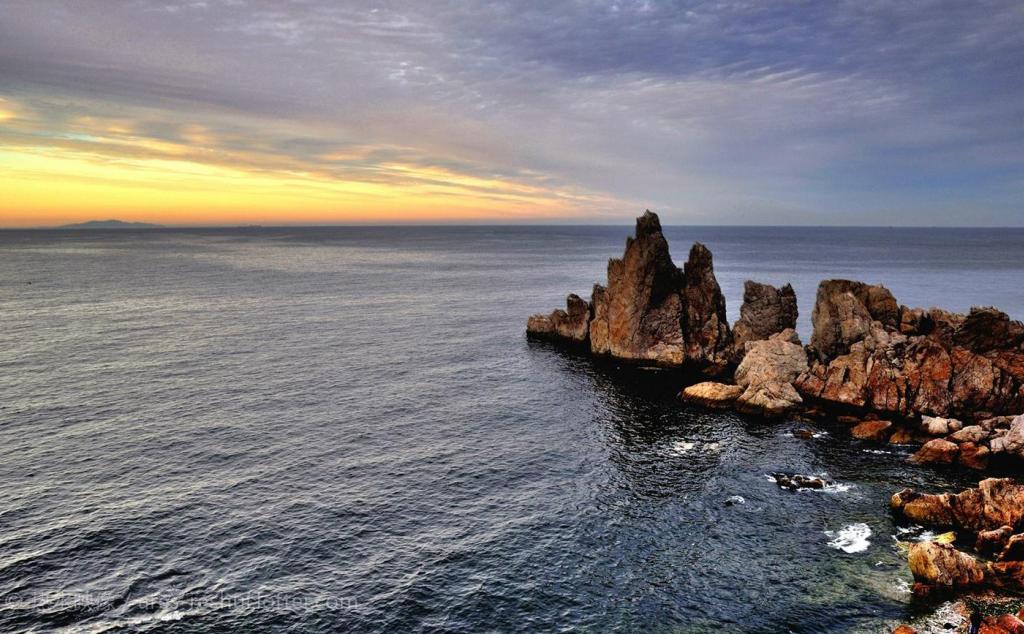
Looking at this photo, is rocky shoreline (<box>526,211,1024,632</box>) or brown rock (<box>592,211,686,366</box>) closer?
rocky shoreline (<box>526,211,1024,632</box>)

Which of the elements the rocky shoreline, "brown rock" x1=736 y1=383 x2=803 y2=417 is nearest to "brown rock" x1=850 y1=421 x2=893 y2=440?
the rocky shoreline

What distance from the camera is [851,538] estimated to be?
42.0m

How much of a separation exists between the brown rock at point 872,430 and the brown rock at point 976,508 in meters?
15.9

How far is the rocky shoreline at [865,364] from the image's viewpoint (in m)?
42.5

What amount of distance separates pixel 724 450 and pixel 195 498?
44.8 meters

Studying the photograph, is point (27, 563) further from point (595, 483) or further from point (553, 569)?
point (595, 483)

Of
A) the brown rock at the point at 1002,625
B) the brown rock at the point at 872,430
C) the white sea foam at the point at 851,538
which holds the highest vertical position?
the brown rock at the point at 872,430

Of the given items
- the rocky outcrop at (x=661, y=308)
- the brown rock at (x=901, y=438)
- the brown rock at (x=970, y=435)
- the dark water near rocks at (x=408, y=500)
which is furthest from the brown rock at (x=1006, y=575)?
the rocky outcrop at (x=661, y=308)

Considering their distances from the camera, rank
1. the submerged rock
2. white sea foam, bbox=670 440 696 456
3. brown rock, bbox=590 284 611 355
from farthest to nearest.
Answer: brown rock, bbox=590 284 611 355 → white sea foam, bbox=670 440 696 456 → the submerged rock

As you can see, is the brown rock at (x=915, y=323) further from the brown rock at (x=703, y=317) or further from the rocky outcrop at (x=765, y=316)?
the brown rock at (x=703, y=317)

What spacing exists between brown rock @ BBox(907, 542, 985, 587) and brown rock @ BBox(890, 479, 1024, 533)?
653 centimetres

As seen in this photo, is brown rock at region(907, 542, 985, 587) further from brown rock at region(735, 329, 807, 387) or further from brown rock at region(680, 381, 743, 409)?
brown rock at region(735, 329, 807, 387)

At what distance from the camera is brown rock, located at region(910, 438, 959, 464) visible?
53938 millimetres

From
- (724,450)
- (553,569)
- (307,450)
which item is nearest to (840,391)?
(724,450)
